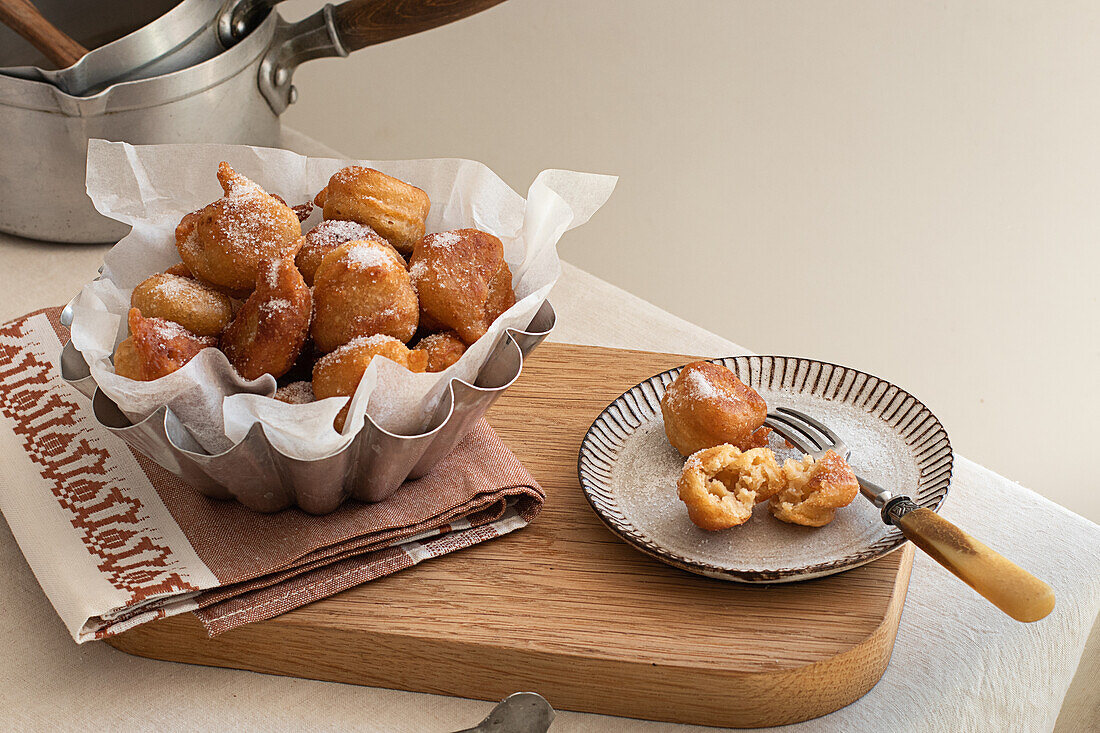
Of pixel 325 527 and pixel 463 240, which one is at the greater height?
pixel 463 240

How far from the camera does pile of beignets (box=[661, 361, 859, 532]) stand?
0.68 m

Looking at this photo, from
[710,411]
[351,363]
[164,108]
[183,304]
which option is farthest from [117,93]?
[710,411]

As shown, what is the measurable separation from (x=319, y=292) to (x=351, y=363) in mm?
69

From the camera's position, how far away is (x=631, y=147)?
1889mm

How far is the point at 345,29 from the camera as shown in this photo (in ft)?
3.67

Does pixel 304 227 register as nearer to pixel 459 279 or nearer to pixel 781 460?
pixel 459 279

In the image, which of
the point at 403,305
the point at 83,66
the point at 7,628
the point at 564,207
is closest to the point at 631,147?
the point at 83,66

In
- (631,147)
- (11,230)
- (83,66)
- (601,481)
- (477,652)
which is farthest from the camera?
(631,147)

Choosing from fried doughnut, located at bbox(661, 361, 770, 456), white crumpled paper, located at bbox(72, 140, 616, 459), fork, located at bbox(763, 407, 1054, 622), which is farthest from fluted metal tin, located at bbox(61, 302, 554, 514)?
fork, located at bbox(763, 407, 1054, 622)

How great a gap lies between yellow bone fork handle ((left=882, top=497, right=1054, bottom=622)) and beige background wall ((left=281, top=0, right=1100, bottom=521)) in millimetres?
1115

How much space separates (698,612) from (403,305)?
266 millimetres

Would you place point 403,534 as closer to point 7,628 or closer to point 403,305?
point 403,305

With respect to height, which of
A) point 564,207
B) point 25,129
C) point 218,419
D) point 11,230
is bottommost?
point 11,230

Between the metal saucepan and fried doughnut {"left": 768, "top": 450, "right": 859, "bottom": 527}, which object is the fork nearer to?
fried doughnut {"left": 768, "top": 450, "right": 859, "bottom": 527}
